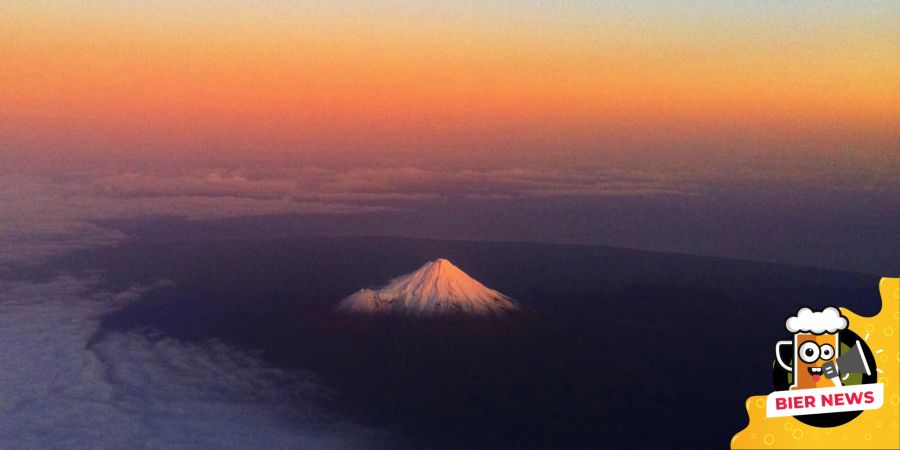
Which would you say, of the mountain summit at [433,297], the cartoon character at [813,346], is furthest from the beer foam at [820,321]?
the mountain summit at [433,297]

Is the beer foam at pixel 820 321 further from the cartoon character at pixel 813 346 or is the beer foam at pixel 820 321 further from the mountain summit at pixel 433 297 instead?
the mountain summit at pixel 433 297

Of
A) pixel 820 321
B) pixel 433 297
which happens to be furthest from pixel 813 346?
pixel 433 297

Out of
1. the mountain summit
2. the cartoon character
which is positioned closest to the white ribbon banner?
the cartoon character

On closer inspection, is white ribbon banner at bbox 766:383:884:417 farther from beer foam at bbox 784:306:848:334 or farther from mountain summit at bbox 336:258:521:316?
mountain summit at bbox 336:258:521:316

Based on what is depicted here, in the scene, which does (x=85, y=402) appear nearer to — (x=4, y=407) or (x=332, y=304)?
(x=4, y=407)

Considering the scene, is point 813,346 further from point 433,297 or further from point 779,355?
point 433,297

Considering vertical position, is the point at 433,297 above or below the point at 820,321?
below
